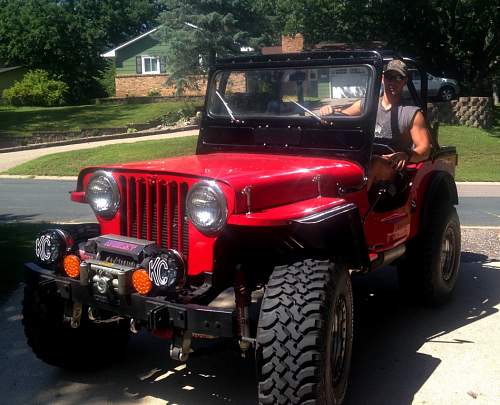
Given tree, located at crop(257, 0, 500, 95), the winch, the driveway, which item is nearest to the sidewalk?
tree, located at crop(257, 0, 500, 95)

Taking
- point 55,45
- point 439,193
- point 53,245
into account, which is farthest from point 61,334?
point 55,45

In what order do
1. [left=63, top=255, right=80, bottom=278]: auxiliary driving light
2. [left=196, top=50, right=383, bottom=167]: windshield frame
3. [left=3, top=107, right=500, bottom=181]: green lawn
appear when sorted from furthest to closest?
[left=3, top=107, right=500, bottom=181]: green lawn < [left=196, top=50, right=383, bottom=167]: windshield frame < [left=63, top=255, right=80, bottom=278]: auxiliary driving light

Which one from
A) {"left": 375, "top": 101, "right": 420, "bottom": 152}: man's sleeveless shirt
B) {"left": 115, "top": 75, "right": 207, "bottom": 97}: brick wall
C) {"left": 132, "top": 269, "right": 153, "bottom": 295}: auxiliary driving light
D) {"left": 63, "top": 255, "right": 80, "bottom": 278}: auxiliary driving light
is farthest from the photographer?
{"left": 115, "top": 75, "right": 207, "bottom": 97}: brick wall

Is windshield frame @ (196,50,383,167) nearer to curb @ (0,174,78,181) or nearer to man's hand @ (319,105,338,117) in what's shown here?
man's hand @ (319,105,338,117)

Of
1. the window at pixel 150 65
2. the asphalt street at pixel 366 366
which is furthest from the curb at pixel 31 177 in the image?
the window at pixel 150 65

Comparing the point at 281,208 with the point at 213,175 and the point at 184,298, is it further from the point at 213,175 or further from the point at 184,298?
the point at 184,298

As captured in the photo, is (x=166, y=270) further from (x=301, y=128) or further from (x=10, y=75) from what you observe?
(x=10, y=75)

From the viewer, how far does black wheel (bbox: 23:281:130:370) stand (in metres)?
4.00

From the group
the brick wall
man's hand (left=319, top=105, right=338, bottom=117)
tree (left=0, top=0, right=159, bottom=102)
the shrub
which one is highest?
tree (left=0, top=0, right=159, bottom=102)

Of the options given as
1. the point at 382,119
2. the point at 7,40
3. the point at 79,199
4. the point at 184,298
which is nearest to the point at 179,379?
the point at 184,298

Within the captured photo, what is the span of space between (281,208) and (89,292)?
1.12 m

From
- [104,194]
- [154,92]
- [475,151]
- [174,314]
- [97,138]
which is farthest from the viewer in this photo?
[154,92]

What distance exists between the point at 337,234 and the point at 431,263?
183 cm

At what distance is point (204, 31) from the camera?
2580 cm
